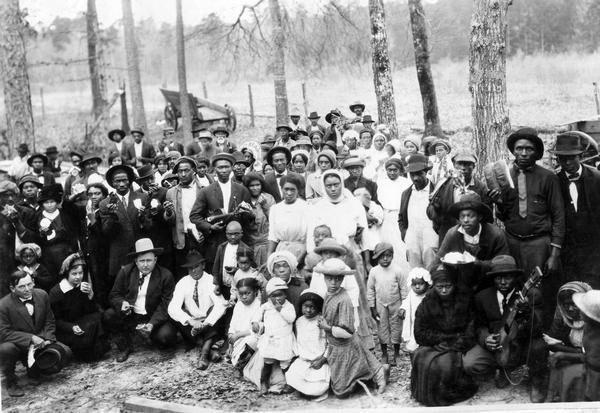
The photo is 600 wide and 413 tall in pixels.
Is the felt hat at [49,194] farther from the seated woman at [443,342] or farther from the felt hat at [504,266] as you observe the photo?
the felt hat at [504,266]

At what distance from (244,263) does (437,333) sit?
1.93 meters

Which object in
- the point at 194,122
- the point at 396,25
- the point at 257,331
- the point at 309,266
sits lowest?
the point at 257,331

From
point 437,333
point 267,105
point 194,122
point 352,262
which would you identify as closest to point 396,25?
point 267,105

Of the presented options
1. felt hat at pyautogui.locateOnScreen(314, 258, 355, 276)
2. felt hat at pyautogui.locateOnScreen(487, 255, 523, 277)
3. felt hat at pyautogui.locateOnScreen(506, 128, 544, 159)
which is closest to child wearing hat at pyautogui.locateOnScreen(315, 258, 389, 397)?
felt hat at pyautogui.locateOnScreen(314, 258, 355, 276)

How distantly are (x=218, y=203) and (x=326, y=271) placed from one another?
6.13ft

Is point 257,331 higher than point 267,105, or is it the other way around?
point 267,105

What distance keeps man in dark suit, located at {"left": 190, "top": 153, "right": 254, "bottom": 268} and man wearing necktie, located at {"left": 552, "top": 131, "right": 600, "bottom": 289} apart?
10.0 ft

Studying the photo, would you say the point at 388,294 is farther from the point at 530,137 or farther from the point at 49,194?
the point at 49,194

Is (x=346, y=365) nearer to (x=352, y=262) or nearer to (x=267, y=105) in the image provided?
(x=352, y=262)

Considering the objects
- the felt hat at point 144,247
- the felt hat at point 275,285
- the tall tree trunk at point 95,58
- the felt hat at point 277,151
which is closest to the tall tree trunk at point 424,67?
the felt hat at point 277,151

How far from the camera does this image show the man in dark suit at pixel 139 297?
19.4 ft

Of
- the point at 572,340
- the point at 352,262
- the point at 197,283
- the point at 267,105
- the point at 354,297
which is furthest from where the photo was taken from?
the point at 267,105

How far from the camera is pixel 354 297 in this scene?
16.6ft

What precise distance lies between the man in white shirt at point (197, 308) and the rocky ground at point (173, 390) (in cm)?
21
